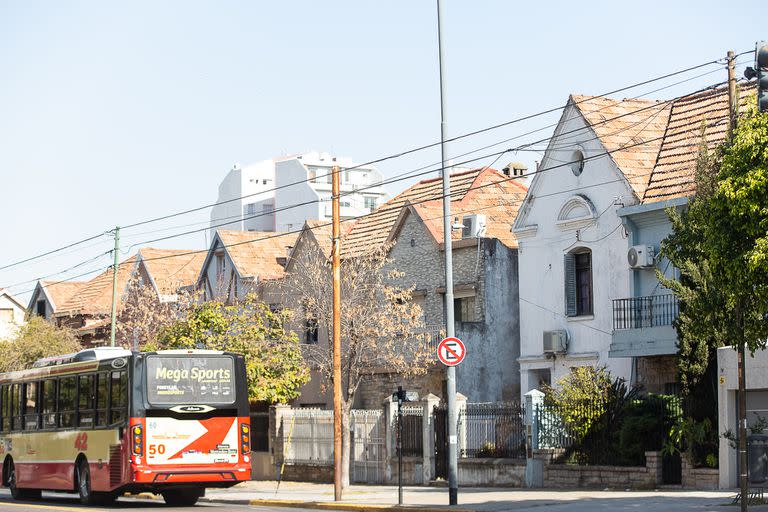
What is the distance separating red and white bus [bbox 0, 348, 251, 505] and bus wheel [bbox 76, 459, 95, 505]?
0.02 metres

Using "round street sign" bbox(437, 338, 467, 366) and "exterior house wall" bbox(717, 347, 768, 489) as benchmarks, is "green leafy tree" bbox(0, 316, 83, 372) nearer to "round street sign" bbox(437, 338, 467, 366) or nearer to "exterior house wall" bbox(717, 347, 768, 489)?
"round street sign" bbox(437, 338, 467, 366)

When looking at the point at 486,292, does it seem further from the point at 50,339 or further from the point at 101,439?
the point at 50,339

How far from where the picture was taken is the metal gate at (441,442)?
35.3 metres

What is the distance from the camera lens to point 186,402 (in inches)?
1093

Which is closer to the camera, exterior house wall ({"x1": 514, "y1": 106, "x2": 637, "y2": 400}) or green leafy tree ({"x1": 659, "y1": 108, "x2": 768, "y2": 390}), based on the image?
green leafy tree ({"x1": 659, "y1": 108, "x2": 768, "y2": 390})

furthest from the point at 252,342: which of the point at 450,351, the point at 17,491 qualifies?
the point at 450,351

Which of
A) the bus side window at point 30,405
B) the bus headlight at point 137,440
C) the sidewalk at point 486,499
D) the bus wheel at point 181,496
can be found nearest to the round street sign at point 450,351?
the sidewalk at point 486,499

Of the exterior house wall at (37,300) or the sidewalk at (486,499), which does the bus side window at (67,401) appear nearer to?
the sidewalk at (486,499)

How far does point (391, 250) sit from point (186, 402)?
67.0ft

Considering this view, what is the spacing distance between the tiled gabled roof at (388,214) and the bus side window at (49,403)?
17927 mm

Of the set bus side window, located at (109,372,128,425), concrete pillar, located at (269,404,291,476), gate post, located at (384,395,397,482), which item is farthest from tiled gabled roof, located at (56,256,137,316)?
bus side window, located at (109,372,128,425)

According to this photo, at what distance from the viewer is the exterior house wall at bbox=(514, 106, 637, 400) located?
124 ft

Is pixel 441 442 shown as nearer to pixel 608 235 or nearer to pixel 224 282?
pixel 608 235

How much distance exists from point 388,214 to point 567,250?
41.2 ft
